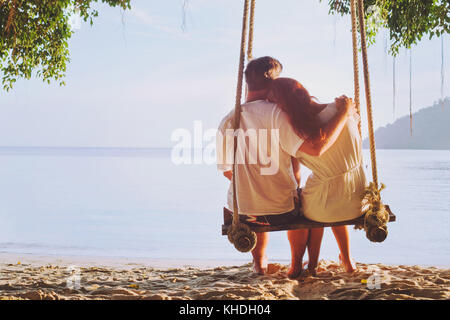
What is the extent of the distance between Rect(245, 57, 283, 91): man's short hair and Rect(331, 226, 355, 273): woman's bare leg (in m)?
0.89

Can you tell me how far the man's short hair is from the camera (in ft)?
8.45

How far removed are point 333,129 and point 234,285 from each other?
1.05 meters

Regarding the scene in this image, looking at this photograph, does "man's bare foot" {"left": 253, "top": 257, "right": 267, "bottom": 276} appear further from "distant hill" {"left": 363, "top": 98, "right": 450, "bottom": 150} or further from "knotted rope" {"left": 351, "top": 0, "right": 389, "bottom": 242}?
"distant hill" {"left": 363, "top": 98, "right": 450, "bottom": 150}

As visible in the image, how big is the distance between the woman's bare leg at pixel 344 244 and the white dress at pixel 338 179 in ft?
0.50

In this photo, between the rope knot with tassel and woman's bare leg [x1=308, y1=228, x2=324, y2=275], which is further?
woman's bare leg [x1=308, y1=228, x2=324, y2=275]

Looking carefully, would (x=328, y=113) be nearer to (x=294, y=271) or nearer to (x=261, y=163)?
(x=261, y=163)

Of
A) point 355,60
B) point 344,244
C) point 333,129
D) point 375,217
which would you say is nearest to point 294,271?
point 344,244

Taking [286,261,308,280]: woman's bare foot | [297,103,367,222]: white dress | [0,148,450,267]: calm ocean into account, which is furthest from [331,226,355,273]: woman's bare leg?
[0,148,450,267]: calm ocean

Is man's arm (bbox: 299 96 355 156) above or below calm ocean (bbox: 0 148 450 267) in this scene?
above

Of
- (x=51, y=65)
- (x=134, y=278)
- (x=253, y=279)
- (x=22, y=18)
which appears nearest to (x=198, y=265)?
(x=134, y=278)

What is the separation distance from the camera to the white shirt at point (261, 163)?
8.26 feet

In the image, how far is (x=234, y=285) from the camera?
2691 mm

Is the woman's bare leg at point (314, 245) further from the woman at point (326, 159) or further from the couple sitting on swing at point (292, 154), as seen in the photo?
the woman at point (326, 159)
